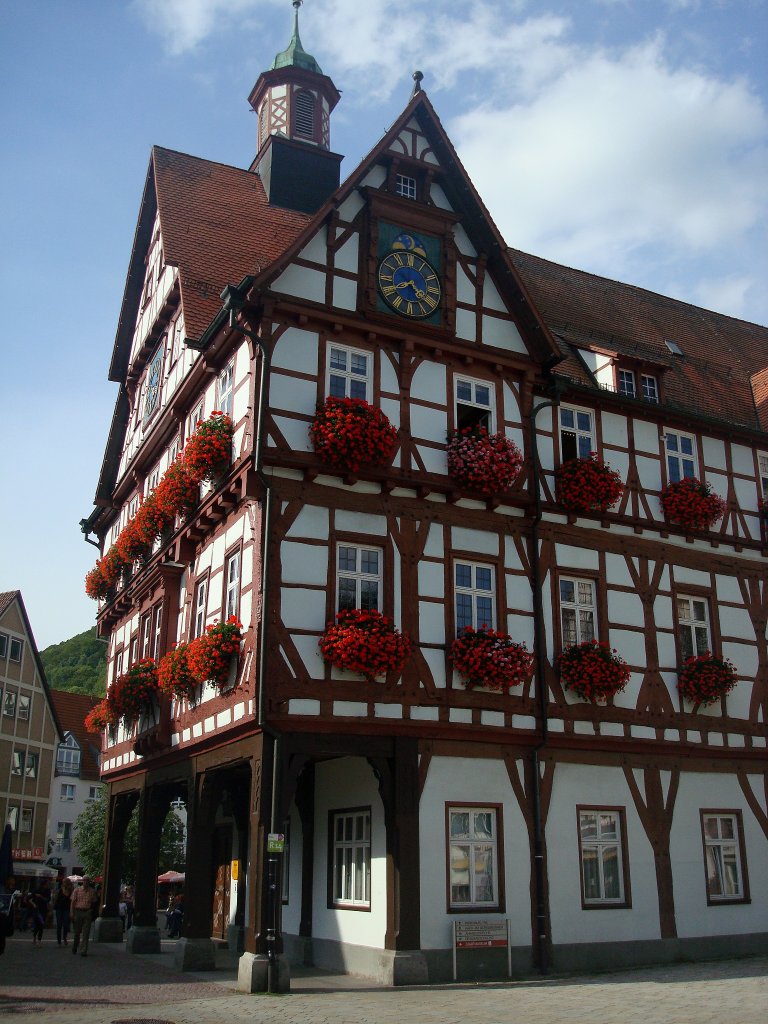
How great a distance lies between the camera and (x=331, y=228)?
821 inches

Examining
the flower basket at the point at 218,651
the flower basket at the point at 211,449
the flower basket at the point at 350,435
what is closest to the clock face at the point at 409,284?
the flower basket at the point at 350,435

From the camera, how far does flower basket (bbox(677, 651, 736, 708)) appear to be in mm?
22047

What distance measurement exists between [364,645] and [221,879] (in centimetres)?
1234

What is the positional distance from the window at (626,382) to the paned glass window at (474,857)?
987 centimetres

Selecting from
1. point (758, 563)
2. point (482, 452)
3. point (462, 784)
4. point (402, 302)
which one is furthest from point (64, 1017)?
point (758, 563)

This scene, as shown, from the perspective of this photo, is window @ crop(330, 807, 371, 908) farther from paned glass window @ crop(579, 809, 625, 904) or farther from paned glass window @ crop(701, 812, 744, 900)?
paned glass window @ crop(701, 812, 744, 900)

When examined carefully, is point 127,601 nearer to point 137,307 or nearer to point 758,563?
point 137,307

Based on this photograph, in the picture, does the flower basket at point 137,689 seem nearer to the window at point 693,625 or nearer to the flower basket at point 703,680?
the flower basket at point 703,680

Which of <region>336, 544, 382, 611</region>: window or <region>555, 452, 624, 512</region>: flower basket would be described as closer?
<region>336, 544, 382, 611</region>: window

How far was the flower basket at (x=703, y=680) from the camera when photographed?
22047 mm

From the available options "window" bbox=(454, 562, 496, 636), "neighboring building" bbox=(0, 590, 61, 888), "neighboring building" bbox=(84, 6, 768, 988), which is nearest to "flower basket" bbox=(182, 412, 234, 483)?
"neighboring building" bbox=(84, 6, 768, 988)

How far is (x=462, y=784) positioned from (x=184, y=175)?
56.2ft

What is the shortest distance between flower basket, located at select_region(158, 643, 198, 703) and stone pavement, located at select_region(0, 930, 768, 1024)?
5039 millimetres

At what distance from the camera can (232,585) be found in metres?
20.0
